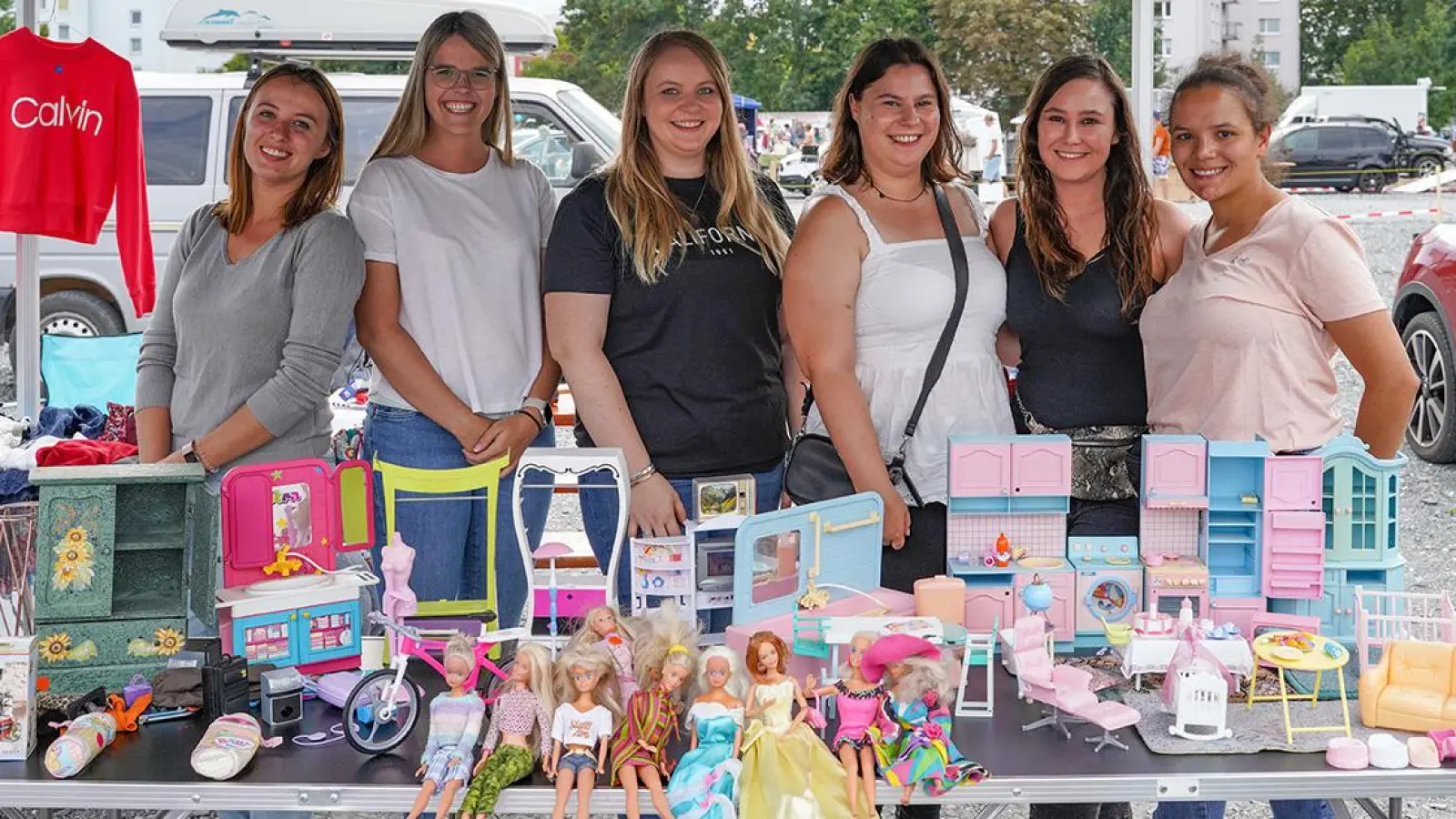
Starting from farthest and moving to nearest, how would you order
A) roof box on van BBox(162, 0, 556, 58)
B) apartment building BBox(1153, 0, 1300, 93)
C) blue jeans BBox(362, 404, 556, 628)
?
apartment building BBox(1153, 0, 1300, 93), roof box on van BBox(162, 0, 556, 58), blue jeans BBox(362, 404, 556, 628)

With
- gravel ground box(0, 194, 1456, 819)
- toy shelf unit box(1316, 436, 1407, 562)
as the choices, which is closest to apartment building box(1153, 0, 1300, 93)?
gravel ground box(0, 194, 1456, 819)

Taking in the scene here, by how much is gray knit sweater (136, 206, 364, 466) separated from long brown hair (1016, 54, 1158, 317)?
51.9 inches

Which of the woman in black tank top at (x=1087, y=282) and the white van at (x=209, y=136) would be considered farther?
the white van at (x=209, y=136)

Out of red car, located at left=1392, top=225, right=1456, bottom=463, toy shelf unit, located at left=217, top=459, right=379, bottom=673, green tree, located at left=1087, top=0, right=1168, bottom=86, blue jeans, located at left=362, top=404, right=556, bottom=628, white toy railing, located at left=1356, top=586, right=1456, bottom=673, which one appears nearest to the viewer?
white toy railing, located at left=1356, top=586, right=1456, bottom=673

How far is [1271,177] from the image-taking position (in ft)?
8.82

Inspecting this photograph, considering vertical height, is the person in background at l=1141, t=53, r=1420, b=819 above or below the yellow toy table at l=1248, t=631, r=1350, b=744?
above

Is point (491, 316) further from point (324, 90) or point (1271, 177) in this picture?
point (1271, 177)

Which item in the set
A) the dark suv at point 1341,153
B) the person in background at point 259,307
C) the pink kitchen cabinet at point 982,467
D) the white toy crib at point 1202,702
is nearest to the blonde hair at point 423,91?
the person in background at point 259,307

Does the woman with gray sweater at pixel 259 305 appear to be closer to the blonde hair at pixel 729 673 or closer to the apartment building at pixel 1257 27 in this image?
the blonde hair at pixel 729 673

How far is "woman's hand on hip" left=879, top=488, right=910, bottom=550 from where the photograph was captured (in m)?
2.49

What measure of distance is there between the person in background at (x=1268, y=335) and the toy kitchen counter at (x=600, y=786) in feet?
1.96

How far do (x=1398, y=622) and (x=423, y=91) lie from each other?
203cm

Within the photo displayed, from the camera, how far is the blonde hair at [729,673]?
1.88 metres

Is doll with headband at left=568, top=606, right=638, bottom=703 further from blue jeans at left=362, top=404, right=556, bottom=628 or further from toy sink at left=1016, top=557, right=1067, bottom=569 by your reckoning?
toy sink at left=1016, top=557, right=1067, bottom=569
